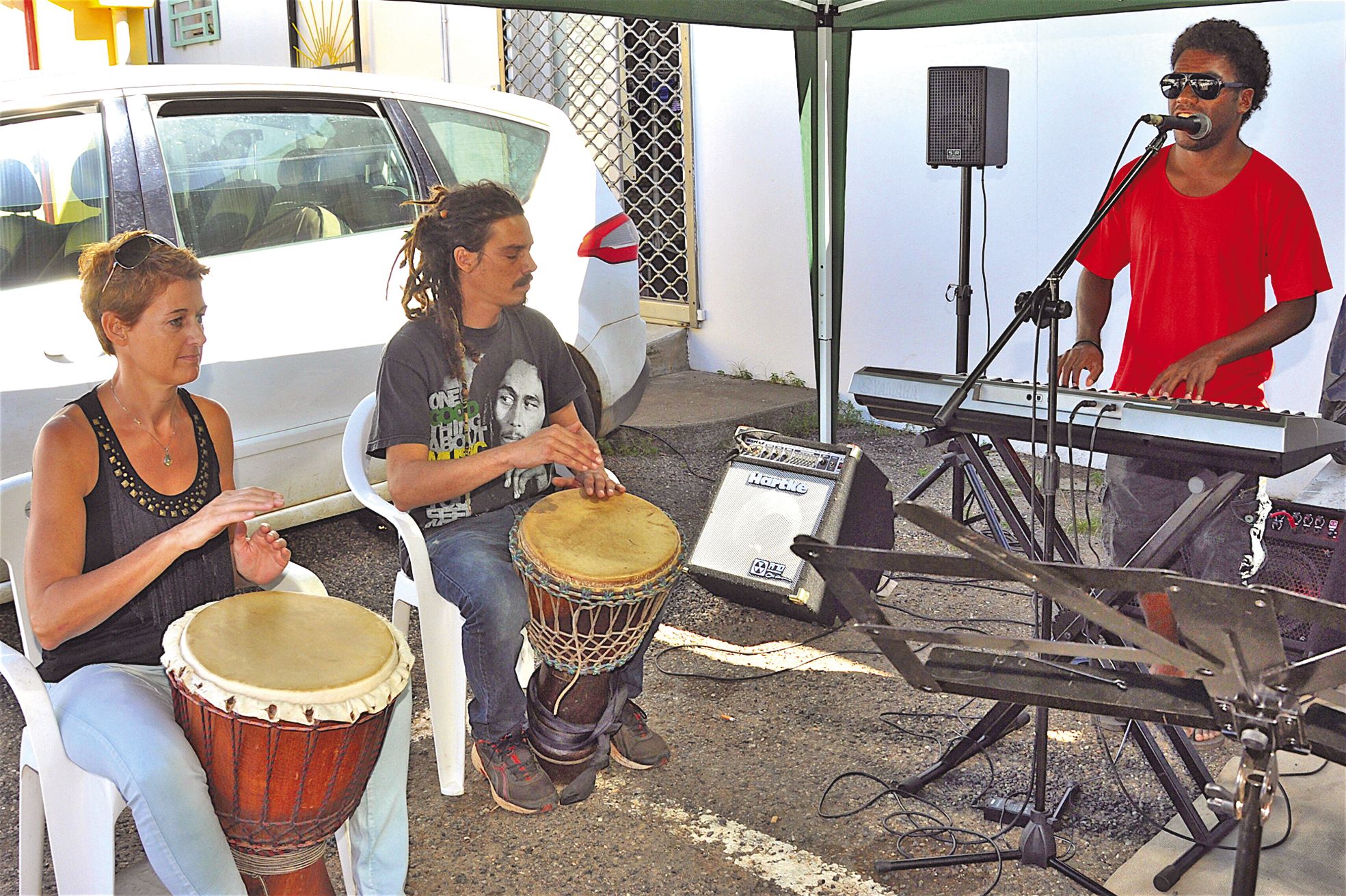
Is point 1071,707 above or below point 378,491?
above

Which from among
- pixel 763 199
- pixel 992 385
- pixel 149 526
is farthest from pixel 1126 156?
pixel 149 526

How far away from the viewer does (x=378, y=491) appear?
4.06m

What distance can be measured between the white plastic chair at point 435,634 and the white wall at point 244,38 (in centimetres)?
618

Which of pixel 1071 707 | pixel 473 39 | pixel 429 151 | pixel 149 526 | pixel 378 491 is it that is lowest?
pixel 378 491

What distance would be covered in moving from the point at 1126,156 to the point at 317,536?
3386 millimetres

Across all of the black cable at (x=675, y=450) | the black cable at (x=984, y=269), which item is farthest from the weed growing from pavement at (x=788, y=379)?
the black cable at (x=984, y=269)

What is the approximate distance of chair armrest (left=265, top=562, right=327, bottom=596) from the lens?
2264 millimetres

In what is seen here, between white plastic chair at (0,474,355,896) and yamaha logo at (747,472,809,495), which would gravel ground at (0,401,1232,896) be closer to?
yamaha logo at (747,472,809,495)

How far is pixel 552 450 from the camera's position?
250 centimetres

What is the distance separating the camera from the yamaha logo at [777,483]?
3.55 meters

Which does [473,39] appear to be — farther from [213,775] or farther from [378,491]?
[213,775]

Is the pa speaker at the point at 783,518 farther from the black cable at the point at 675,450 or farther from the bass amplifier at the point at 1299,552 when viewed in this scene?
the black cable at the point at 675,450

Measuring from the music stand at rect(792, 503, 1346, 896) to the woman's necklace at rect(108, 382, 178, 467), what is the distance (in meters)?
1.12

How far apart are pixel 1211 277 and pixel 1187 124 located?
66 cm
